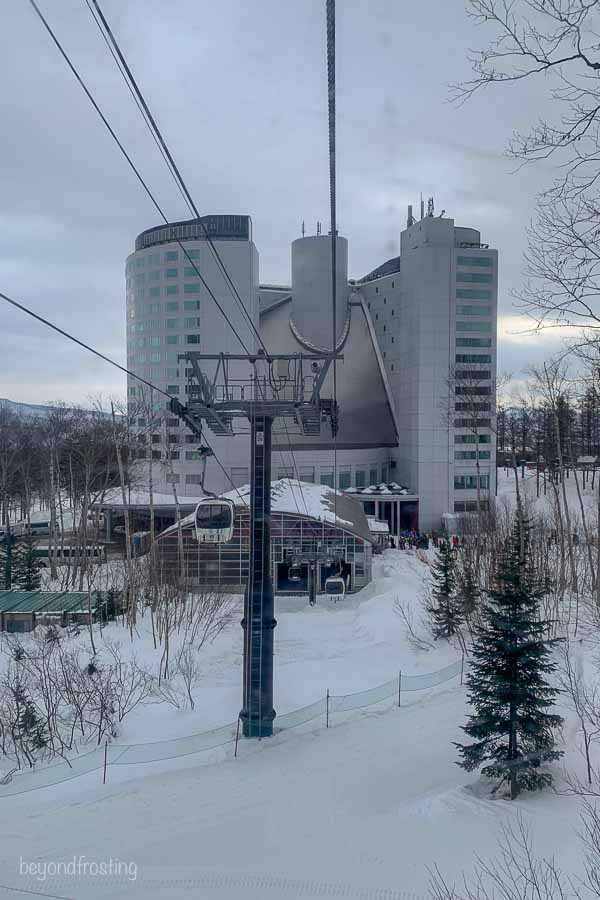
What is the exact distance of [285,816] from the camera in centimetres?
695

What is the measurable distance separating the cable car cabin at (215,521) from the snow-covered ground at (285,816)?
126 inches

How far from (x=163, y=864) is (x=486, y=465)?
33502 mm

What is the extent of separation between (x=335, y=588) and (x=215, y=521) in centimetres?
999

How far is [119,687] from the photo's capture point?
11281 mm

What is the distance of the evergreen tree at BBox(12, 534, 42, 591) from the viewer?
822 inches

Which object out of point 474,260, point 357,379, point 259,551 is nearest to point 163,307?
point 357,379

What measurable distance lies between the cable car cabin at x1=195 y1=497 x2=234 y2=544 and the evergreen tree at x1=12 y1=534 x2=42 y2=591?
1223 centimetres

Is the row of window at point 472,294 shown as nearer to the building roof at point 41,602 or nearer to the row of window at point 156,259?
the row of window at point 156,259

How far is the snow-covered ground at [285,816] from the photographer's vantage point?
558 cm

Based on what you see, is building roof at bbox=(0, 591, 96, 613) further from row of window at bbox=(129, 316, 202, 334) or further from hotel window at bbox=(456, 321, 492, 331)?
hotel window at bbox=(456, 321, 492, 331)

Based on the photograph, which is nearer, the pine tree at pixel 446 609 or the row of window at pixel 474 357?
the pine tree at pixel 446 609

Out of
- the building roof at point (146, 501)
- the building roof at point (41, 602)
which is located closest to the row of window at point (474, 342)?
the building roof at point (146, 501)

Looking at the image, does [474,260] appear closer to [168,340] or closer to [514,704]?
[168,340]

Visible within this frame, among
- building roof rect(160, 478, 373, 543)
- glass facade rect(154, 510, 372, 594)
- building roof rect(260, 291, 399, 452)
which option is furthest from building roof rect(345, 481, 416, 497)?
glass facade rect(154, 510, 372, 594)
